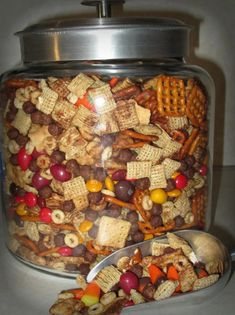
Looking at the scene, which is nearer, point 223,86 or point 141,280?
point 141,280

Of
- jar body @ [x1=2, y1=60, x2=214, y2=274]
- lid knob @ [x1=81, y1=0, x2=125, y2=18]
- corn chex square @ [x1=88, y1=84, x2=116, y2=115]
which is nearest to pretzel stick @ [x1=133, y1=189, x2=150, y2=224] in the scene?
jar body @ [x1=2, y1=60, x2=214, y2=274]

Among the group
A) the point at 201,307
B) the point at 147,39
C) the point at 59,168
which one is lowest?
the point at 201,307

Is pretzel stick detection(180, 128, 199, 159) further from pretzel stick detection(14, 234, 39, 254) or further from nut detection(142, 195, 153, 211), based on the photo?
pretzel stick detection(14, 234, 39, 254)

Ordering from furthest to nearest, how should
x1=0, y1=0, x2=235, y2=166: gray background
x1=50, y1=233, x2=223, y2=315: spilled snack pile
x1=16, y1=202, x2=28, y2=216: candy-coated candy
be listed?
x1=0, y1=0, x2=235, y2=166: gray background
x1=16, y1=202, x2=28, y2=216: candy-coated candy
x1=50, y1=233, x2=223, y2=315: spilled snack pile

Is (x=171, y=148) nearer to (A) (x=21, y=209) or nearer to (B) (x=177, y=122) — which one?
(B) (x=177, y=122)

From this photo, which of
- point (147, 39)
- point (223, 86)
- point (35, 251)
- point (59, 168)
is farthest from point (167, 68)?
point (223, 86)

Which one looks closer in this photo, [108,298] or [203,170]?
[108,298]

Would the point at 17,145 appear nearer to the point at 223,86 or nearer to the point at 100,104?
the point at 100,104

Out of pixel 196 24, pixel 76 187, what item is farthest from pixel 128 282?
pixel 196 24
